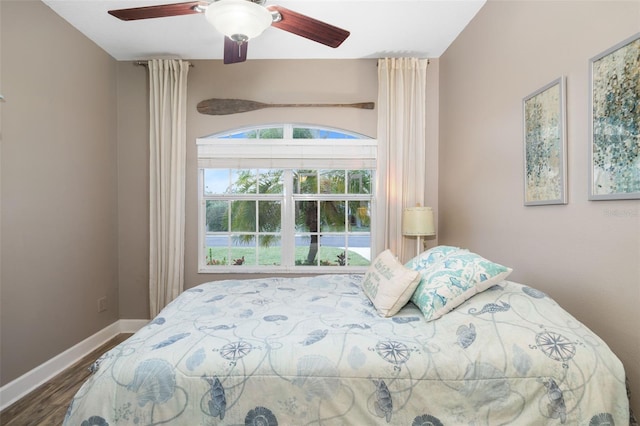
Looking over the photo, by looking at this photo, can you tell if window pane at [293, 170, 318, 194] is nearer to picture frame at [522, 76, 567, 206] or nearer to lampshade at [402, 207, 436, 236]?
lampshade at [402, 207, 436, 236]

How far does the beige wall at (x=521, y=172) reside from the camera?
1.35 m

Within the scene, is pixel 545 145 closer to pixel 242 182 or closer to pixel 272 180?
pixel 272 180

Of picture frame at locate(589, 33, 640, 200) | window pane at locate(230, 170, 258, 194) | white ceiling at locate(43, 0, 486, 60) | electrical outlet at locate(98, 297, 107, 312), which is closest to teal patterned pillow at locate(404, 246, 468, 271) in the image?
Answer: picture frame at locate(589, 33, 640, 200)

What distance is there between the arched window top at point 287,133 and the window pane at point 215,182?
371mm

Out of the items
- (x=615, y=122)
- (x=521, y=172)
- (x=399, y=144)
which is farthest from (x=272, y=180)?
(x=615, y=122)

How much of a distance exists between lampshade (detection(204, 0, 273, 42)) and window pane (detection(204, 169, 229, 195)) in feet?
6.14

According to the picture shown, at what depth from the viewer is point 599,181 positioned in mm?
1421

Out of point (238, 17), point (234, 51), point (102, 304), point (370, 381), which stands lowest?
point (102, 304)

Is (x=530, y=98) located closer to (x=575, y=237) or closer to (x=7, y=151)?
(x=575, y=237)

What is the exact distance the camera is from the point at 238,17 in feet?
5.13

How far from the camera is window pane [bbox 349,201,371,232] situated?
11.1 feet

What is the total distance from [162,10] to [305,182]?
1967mm

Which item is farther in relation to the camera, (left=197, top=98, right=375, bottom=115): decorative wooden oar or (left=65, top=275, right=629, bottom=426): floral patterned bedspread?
(left=197, top=98, right=375, bottom=115): decorative wooden oar

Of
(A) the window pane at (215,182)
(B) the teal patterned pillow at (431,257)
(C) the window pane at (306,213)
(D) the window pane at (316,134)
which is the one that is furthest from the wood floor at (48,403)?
(D) the window pane at (316,134)
